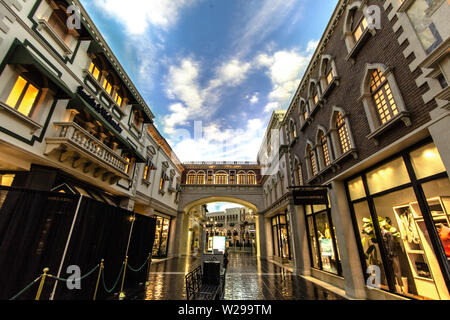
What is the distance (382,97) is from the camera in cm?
610

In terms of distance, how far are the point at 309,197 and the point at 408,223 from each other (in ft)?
11.8

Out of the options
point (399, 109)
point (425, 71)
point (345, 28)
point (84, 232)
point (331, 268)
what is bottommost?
point (331, 268)

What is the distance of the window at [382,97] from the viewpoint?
570 centimetres

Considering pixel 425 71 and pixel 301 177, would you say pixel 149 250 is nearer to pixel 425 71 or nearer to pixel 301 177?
pixel 301 177

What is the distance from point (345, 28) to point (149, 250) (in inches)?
550

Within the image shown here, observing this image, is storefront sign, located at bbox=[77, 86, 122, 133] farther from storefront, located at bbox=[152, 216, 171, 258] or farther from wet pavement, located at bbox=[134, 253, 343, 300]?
storefront, located at bbox=[152, 216, 171, 258]

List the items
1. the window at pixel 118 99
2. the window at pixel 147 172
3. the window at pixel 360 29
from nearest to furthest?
the window at pixel 360 29
the window at pixel 118 99
the window at pixel 147 172

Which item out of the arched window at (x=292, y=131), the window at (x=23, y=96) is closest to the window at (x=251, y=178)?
the arched window at (x=292, y=131)

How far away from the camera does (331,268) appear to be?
899 cm

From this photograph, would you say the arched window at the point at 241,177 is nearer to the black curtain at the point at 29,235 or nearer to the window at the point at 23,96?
the black curtain at the point at 29,235

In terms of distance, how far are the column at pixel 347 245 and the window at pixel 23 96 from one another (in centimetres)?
1207

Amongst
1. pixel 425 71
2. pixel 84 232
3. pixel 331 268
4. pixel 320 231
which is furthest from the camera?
pixel 320 231

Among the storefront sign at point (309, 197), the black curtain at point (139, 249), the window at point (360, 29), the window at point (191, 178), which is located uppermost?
the window at point (360, 29)
